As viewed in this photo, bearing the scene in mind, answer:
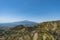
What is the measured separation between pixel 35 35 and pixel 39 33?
250cm

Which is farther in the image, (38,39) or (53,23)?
(53,23)

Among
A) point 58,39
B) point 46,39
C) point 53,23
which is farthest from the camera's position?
point 53,23

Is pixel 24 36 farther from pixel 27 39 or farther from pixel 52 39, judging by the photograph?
pixel 52 39

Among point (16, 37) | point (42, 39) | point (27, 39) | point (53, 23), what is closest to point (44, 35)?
point (42, 39)

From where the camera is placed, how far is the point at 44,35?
9306 cm

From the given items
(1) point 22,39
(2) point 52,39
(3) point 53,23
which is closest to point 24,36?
(1) point 22,39

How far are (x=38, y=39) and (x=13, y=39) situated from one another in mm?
14531

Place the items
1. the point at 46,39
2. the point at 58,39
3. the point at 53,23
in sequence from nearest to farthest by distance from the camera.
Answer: the point at 46,39
the point at 58,39
the point at 53,23

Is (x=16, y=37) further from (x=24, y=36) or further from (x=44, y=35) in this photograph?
(x=44, y=35)

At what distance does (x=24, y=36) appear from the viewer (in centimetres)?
9538

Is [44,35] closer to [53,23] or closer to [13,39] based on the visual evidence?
[13,39]

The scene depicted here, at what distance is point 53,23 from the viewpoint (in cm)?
17625

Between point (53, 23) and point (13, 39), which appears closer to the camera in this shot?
point (13, 39)

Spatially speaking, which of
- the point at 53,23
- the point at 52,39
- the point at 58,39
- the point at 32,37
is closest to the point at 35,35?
the point at 32,37
